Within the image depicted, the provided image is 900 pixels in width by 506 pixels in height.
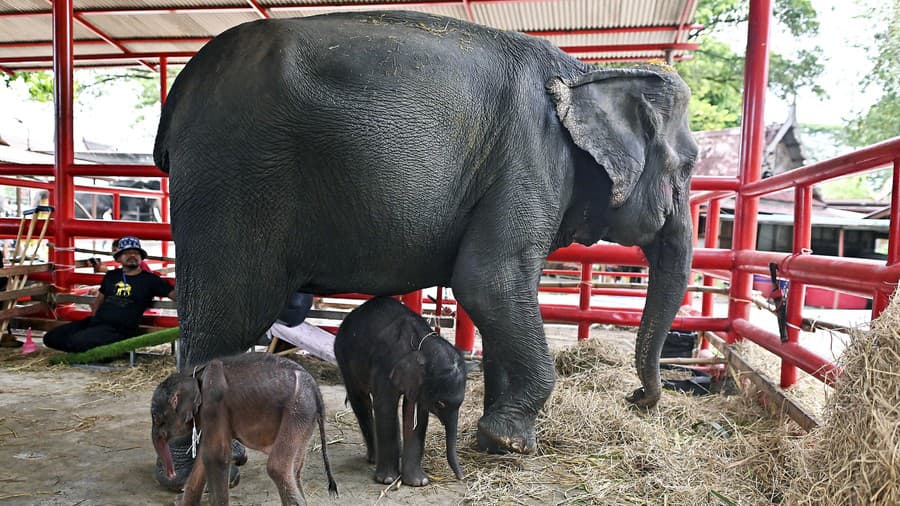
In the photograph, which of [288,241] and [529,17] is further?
[529,17]

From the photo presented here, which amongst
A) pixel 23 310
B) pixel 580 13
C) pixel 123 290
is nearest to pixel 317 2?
pixel 580 13

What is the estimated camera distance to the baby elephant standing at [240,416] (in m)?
2.24

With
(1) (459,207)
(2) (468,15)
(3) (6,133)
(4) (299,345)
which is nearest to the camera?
(1) (459,207)

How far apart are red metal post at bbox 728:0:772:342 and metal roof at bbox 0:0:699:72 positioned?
2.76m

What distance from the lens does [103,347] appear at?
17.3 ft

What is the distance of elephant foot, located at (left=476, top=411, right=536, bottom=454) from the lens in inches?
126

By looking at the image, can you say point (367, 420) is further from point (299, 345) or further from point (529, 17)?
point (529, 17)

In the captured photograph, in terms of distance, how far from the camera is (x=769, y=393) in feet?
12.7

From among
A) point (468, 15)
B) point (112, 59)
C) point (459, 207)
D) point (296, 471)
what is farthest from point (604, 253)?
point (112, 59)

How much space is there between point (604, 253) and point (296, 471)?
330 centimetres

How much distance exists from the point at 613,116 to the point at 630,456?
5.69 ft

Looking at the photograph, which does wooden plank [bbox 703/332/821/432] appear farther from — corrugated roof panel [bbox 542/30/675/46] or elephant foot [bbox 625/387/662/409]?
corrugated roof panel [bbox 542/30/675/46]

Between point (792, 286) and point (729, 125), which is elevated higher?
point (729, 125)

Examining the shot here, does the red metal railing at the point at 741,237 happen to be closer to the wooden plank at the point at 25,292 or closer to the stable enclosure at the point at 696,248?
the stable enclosure at the point at 696,248
